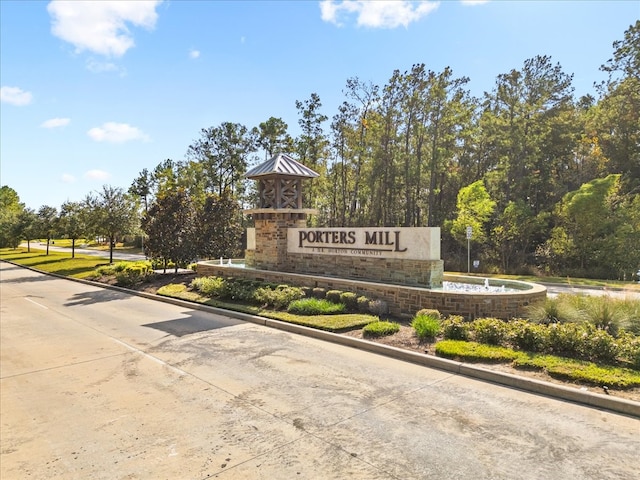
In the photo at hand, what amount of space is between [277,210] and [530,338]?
33.2 feet

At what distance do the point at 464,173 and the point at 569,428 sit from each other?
34.3m

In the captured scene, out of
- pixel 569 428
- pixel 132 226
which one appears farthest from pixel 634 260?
pixel 132 226

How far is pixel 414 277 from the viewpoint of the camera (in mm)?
11914

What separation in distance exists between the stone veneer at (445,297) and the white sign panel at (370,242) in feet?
3.54

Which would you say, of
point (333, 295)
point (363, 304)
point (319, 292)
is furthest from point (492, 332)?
point (319, 292)

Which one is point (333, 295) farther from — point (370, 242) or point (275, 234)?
point (275, 234)

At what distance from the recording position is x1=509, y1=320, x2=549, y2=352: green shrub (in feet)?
24.8

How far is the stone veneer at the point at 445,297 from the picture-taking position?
33.0ft

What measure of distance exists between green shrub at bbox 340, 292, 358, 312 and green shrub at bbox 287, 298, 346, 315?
5.6 inches

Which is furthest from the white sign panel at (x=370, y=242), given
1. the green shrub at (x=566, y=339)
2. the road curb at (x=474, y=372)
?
the green shrub at (x=566, y=339)

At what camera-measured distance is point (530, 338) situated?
7633 mm

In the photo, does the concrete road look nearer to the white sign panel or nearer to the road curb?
the road curb

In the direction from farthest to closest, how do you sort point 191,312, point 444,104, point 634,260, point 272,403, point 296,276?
1. point 444,104
2. point 634,260
3. point 296,276
4. point 191,312
5. point 272,403

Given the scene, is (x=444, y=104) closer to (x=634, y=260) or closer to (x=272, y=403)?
(x=634, y=260)
